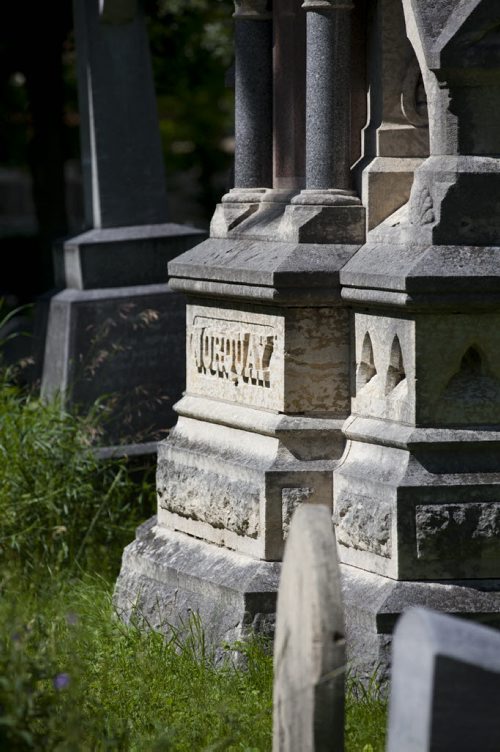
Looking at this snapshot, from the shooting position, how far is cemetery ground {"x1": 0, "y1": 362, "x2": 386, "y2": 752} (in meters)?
3.73

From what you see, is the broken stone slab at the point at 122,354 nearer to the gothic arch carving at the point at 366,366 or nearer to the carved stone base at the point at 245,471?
the carved stone base at the point at 245,471

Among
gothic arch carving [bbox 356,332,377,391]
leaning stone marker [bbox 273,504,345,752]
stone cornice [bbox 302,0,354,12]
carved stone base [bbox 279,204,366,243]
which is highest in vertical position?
stone cornice [bbox 302,0,354,12]

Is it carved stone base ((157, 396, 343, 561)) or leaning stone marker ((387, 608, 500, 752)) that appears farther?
carved stone base ((157, 396, 343, 561))

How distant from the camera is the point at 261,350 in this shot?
17.4ft

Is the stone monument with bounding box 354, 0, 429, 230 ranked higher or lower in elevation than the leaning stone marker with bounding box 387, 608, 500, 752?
higher

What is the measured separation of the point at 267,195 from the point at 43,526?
6.02ft

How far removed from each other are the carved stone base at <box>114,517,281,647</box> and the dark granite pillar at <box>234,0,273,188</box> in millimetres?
1406

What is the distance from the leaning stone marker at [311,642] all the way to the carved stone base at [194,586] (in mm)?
1615

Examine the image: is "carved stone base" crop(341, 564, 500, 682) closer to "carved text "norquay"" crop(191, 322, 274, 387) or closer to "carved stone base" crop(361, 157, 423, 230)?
"carved text "norquay"" crop(191, 322, 274, 387)

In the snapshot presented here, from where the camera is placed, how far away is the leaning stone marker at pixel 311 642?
3266mm

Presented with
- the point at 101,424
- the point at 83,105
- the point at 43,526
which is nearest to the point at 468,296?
the point at 43,526

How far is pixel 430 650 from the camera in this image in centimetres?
289

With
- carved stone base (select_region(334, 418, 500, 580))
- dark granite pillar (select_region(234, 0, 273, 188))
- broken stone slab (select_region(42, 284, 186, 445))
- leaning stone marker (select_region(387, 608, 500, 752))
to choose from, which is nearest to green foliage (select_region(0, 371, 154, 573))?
broken stone slab (select_region(42, 284, 186, 445))

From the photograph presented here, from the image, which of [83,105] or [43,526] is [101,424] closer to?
[43,526]
